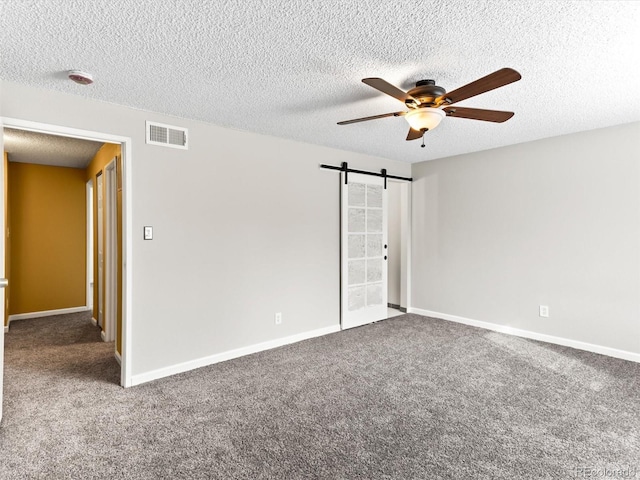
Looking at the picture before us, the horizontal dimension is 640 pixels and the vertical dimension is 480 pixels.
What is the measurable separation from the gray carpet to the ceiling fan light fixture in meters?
2.04

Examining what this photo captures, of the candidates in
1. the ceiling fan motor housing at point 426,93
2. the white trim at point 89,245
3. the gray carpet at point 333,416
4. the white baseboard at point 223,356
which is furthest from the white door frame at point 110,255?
the ceiling fan motor housing at point 426,93

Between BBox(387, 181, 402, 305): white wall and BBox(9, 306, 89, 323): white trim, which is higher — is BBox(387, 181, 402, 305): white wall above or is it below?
above

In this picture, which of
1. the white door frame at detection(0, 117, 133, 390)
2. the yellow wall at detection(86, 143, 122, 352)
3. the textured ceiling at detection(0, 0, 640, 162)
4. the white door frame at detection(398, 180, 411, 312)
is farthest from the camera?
the white door frame at detection(398, 180, 411, 312)

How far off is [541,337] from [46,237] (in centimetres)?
703

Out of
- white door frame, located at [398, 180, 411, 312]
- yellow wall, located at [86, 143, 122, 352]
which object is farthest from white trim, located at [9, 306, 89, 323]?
white door frame, located at [398, 180, 411, 312]

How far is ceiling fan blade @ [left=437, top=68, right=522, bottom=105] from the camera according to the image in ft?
5.98

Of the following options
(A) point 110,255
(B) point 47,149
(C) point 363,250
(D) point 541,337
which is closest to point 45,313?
(A) point 110,255

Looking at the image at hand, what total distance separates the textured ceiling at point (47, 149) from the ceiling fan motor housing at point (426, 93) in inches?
141

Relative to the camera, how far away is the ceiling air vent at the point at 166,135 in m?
3.09

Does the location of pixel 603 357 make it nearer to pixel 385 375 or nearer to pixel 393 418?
pixel 385 375

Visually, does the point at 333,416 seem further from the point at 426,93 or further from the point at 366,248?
the point at 366,248

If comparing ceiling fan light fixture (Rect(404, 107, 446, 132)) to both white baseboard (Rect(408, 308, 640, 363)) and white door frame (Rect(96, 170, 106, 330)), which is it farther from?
white door frame (Rect(96, 170, 106, 330))

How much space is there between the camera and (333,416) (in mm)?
2438

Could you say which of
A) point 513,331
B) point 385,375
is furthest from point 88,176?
point 513,331
